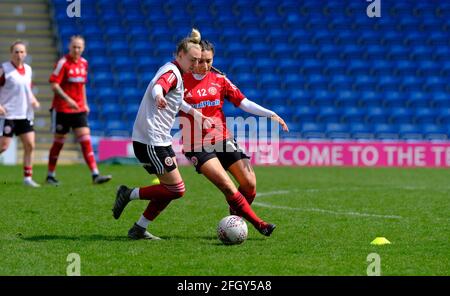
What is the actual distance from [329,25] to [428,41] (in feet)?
10.4

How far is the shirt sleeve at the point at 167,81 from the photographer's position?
746 cm

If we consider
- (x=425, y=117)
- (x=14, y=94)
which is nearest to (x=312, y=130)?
(x=425, y=117)

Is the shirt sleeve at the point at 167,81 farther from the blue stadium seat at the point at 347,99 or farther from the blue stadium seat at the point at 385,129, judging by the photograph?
the blue stadium seat at the point at 347,99

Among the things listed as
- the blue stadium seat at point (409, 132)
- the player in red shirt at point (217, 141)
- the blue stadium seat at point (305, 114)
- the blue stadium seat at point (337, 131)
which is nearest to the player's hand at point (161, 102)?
the player in red shirt at point (217, 141)

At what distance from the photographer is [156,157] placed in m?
7.68

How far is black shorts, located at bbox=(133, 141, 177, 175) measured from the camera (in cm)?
769

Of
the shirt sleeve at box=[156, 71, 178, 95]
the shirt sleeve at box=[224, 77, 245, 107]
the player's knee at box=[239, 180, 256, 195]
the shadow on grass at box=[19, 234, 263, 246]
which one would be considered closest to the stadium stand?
the player's knee at box=[239, 180, 256, 195]

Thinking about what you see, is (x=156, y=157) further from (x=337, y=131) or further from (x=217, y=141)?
(x=337, y=131)

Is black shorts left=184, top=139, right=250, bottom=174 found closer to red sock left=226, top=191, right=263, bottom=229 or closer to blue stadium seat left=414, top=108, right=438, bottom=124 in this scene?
red sock left=226, top=191, right=263, bottom=229

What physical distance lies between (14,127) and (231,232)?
6999 mm

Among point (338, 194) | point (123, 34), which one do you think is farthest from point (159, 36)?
point (338, 194)

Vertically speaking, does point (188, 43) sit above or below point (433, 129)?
above

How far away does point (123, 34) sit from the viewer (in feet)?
84.3

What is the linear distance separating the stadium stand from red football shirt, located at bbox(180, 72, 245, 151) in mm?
14601
